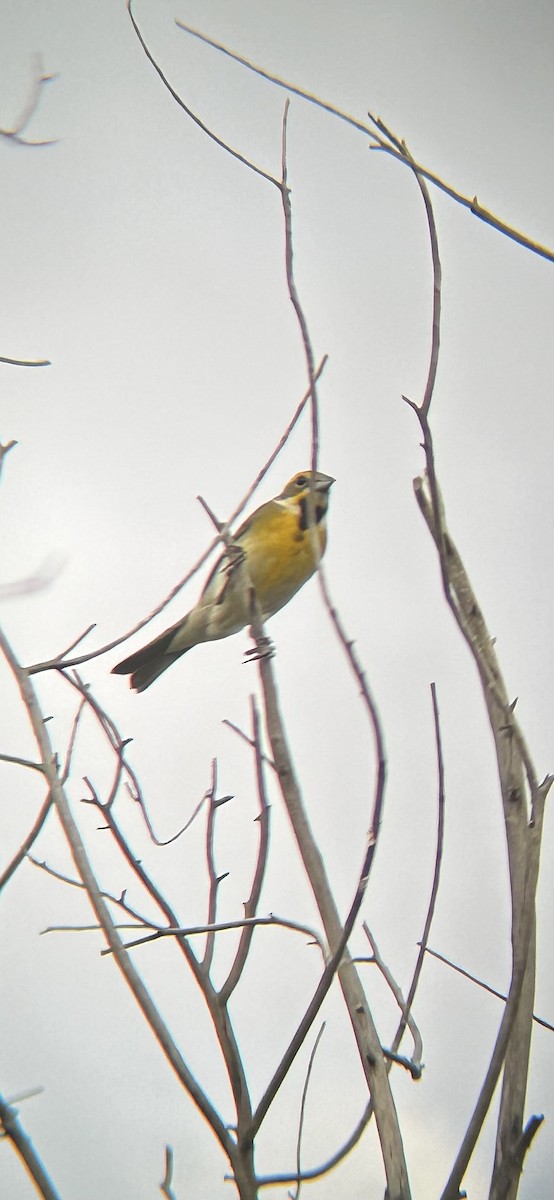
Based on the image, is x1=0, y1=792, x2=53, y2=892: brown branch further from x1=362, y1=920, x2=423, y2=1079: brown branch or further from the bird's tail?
the bird's tail

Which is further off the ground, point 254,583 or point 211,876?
point 254,583

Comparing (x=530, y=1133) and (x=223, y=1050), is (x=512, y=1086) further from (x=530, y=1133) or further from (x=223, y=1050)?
(x=223, y=1050)

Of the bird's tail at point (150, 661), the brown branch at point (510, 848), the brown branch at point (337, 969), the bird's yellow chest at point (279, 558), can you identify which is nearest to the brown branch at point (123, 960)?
the brown branch at point (337, 969)

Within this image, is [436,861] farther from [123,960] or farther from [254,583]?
[254,583]

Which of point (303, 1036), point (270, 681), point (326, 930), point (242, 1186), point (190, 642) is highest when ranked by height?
point (190, 642)

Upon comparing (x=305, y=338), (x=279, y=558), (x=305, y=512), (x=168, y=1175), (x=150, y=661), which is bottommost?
(x=168, y=1175)

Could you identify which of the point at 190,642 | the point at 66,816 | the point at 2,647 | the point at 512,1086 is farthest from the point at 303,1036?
the point at 190,642

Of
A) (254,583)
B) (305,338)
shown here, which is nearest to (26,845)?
(305,338)

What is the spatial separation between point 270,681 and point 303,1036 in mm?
478

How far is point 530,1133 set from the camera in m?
1.20

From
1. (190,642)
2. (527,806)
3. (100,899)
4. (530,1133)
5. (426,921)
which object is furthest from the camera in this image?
(190,642)

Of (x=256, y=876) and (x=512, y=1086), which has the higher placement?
(x=256, y=876)

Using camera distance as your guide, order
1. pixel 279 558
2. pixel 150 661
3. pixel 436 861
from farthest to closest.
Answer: pixel 150 661 < pixel 279 558 < pixel 436 861

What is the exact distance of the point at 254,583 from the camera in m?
3.14
